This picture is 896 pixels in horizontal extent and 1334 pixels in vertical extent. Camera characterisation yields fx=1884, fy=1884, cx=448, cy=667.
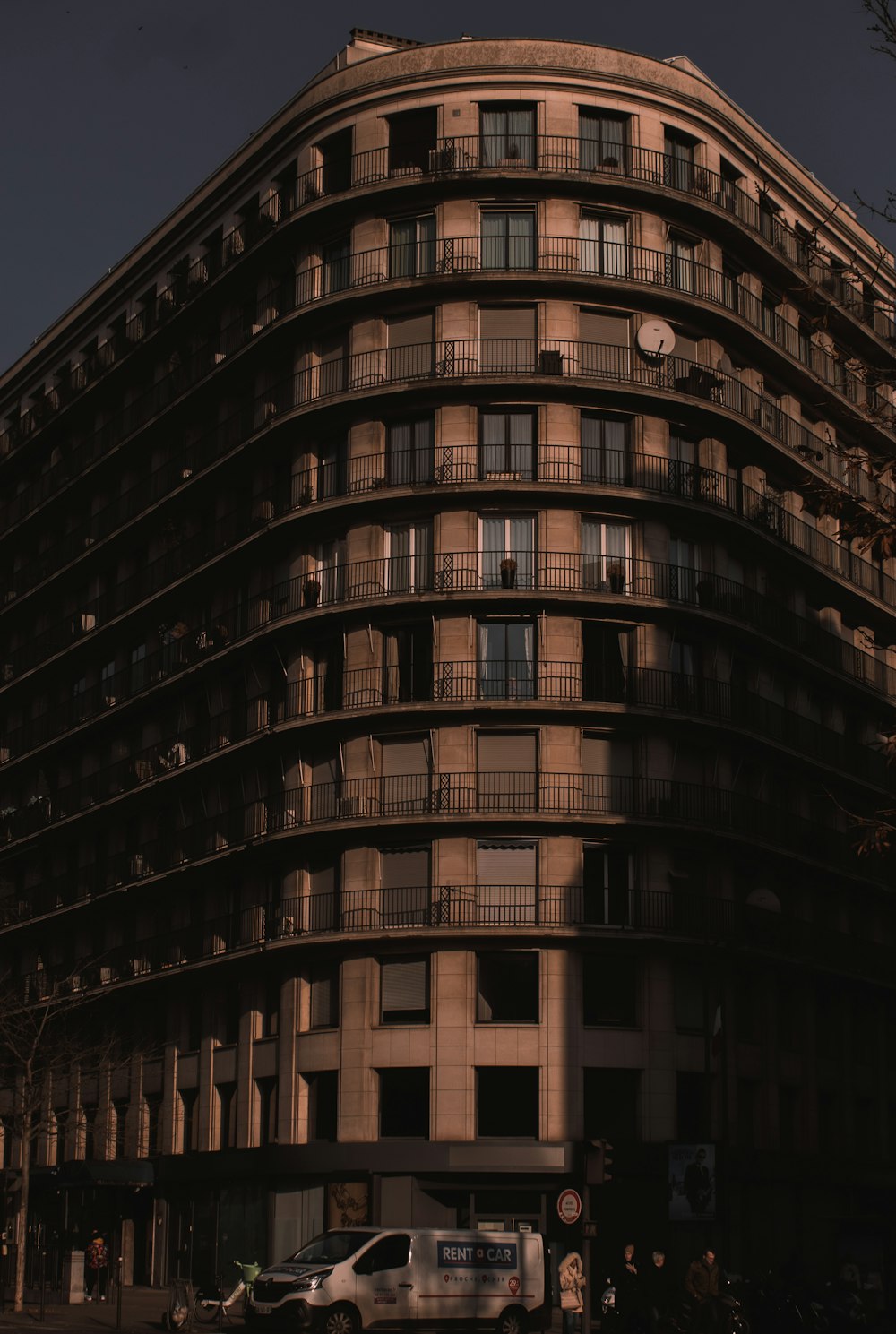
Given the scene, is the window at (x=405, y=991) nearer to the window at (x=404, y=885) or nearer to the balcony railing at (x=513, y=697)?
the window at (x=404, y=885)

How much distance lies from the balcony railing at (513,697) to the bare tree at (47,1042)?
7.79m

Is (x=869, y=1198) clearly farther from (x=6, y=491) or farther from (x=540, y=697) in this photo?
(x=6, y=491)

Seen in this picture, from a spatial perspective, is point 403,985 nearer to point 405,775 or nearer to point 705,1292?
point 405,775

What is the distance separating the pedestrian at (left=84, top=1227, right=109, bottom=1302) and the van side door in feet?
50.8

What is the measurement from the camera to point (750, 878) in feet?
163

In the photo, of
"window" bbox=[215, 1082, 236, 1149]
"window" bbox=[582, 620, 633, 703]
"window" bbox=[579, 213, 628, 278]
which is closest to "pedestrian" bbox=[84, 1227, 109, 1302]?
"window" bbox=[215, 1082, 236, 1149]

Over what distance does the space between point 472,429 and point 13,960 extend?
29.6m

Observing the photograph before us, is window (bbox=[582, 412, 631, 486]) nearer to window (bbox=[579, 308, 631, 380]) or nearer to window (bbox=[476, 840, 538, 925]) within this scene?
window (bbox=[579, 308, 631, 380])

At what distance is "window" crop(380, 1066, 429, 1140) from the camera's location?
44438 millimetres

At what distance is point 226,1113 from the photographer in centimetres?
5062

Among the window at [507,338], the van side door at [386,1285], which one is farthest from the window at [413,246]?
the van side door at [386,1285]

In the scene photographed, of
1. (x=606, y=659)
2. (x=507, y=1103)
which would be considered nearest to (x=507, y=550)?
(x=606, y=659)

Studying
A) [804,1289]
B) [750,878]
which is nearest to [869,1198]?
[750,878]

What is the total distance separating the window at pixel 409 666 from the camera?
47.1 metres
